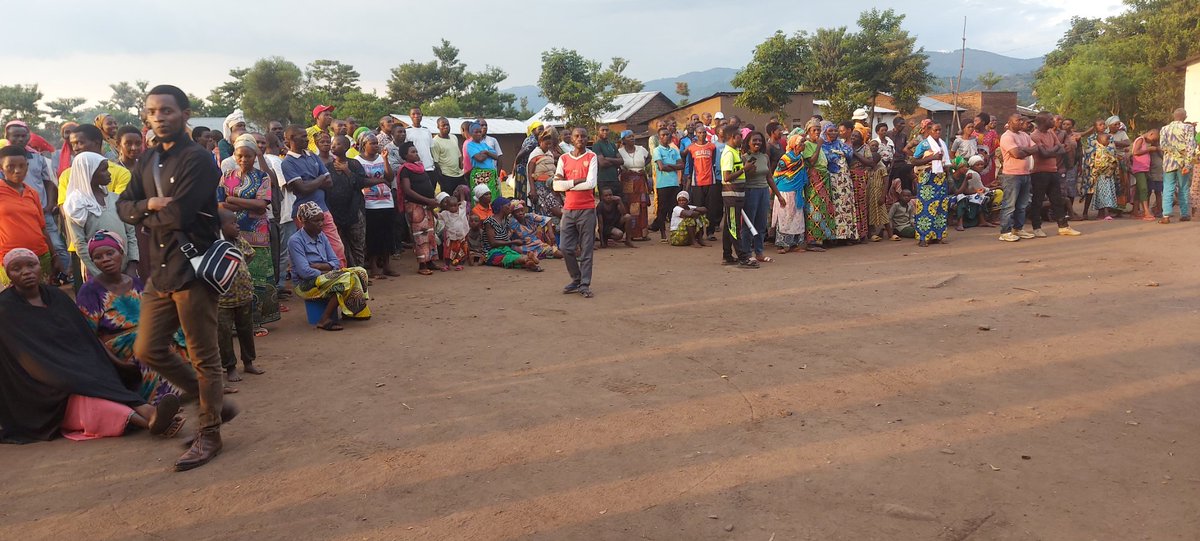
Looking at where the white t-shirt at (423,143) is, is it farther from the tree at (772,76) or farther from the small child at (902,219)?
the tree at (772,76)

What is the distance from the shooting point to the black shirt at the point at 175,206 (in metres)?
3.57

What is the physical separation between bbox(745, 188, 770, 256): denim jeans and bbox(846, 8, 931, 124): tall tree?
32.3 metres

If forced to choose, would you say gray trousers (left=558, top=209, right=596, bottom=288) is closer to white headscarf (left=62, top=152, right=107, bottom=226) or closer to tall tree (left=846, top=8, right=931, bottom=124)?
white headscarf (left=62, top=152, right=107, bottom=226)

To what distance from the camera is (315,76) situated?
172 feet

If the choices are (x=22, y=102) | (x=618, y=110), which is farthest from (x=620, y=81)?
(x=22, y=102)

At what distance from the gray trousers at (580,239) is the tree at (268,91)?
148 ft

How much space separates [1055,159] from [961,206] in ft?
6.20

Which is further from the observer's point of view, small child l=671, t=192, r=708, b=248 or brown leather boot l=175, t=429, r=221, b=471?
small child l=671, t=192, r=708, b=248

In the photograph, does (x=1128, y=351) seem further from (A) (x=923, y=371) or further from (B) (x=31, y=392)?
(B) (x=31, y=392)

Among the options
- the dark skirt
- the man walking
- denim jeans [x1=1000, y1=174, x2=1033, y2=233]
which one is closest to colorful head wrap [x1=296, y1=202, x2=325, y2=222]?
the dark skirt

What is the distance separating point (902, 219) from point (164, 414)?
32.7 ft

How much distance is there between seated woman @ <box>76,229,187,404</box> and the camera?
15.3 ft

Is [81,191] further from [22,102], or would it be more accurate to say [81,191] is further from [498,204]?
[22,102]

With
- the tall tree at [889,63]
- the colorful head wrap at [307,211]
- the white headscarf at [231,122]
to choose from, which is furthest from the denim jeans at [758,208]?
the tall tree at [889,63]
